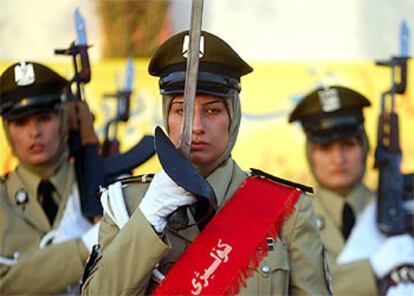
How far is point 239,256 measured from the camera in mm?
4117

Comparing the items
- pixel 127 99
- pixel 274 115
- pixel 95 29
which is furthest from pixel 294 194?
pixel 95 29

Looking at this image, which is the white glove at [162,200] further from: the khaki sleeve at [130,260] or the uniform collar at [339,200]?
the uniform collar at [339,200]

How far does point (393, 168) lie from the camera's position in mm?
7062

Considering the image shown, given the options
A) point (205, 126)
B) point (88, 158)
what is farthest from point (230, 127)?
point (88, 158)

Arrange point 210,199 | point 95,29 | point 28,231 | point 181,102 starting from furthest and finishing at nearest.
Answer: point 95,29
point 28,231
point 181,102
point 210,199

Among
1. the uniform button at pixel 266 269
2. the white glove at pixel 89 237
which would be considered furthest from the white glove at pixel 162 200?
the white glove at pixel 89 237

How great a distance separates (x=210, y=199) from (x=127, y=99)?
3903 mm

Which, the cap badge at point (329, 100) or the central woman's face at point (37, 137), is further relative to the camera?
the cap badge at point (329, 100)

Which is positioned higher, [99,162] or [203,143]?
[203,143]

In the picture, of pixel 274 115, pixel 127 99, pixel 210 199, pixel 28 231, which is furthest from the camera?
pixel 274 115

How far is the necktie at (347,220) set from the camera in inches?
270

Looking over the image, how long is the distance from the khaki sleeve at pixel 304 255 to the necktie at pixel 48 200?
2.39m

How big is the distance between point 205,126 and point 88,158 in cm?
247

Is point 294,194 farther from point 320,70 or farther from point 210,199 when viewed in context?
point 320,70
